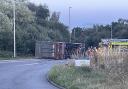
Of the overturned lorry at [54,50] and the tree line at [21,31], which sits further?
the overturned lorry at [54,50]

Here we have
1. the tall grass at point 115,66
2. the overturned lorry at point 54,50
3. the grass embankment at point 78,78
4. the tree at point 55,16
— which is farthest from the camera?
the tree at point 55,16

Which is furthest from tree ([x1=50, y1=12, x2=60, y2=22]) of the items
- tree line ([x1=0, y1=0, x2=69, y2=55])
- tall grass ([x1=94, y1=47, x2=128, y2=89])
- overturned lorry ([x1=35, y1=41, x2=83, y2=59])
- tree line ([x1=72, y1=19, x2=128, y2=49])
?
tall grass ([x1=94, y1=47, x2=128, y2=89])

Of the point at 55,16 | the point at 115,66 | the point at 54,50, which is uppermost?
the point at 55,16

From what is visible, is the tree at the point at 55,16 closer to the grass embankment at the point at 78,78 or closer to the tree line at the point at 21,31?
the tree line at the point at 21,31

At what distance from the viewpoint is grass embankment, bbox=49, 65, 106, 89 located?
22916mm

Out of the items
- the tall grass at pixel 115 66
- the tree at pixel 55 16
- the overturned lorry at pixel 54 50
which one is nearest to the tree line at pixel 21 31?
the overturned lorry at pixel 54 50

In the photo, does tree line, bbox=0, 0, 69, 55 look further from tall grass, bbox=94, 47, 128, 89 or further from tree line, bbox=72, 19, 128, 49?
tall grass, bbox=94, 47, 128, 89

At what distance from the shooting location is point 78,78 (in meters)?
26.2

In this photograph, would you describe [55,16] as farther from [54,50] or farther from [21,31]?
[54,50]

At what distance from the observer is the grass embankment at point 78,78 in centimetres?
2292

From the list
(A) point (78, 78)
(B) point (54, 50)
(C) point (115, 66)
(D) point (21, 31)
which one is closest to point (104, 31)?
(D) point (21, 31)

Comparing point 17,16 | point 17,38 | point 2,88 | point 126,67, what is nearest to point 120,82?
point 126,67

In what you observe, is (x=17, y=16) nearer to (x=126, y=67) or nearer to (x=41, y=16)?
(x=41, y=16)

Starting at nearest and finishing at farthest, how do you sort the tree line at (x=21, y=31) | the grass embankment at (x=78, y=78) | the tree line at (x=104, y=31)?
the grass embankment at (x=78, y=78) < the tree line at (x=21, y=31) < the tree line at (x=104, y=31)
